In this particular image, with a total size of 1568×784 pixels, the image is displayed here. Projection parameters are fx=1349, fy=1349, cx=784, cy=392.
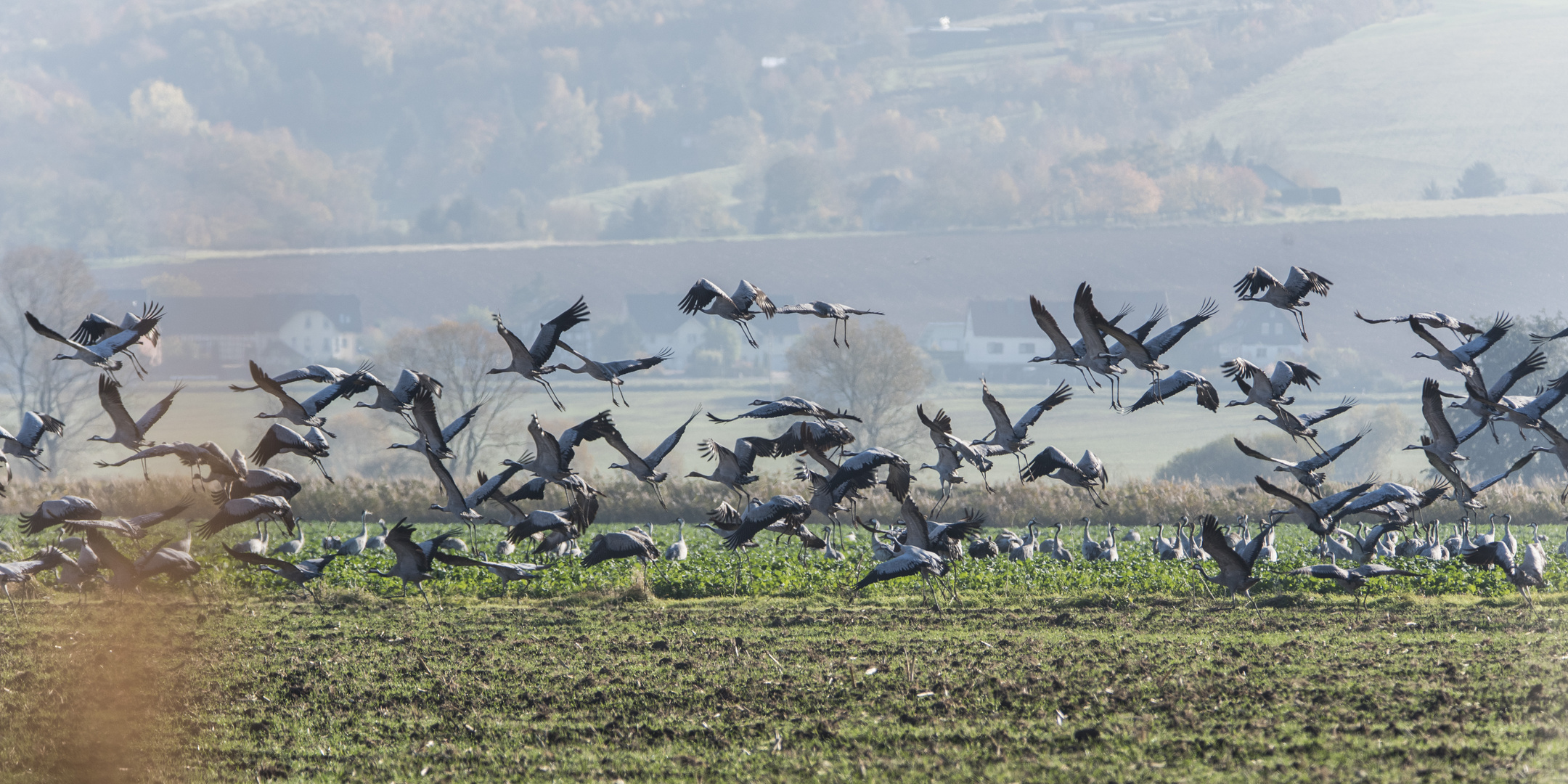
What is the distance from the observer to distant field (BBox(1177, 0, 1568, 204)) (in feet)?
519

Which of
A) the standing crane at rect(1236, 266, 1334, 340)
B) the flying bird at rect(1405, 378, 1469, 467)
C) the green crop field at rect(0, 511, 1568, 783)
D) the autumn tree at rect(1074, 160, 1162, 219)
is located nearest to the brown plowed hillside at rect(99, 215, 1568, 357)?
the autumn tree at rect(1074, 160, 1162, 219)

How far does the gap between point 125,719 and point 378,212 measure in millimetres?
164375

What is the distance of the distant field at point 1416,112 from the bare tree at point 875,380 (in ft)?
297

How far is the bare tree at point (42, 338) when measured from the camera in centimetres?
7762

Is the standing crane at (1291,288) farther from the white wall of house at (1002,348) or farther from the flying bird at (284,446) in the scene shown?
the white wall of house at (1002,348)

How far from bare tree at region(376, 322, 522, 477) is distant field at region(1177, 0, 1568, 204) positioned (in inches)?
4231

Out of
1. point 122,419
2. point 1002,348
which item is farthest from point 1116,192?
point 122,419

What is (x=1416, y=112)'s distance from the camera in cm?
17475

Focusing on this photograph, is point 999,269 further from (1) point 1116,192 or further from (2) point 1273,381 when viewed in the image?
(2) point 1273,381

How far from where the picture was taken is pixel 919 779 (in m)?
12.0

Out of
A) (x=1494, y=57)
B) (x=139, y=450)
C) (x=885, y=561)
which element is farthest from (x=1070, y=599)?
(x=1494, y=57)

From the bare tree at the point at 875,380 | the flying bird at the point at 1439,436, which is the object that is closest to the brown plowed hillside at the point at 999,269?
the bare tree at the point at 875,380

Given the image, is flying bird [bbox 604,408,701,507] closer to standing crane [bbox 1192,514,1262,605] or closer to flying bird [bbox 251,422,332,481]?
flying bird [bbox 251,422,332,481]

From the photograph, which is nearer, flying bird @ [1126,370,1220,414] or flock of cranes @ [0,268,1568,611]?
flock of cranes @ [0,268,1568,611]
